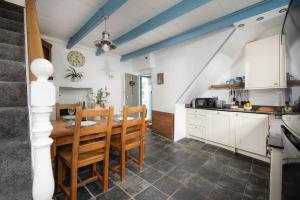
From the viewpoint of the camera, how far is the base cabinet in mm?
2309

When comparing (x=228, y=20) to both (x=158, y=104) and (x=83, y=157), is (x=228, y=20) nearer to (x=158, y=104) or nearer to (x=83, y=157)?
(x=158, y=104)

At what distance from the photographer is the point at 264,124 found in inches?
89.1

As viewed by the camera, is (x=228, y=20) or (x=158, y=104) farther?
(x=158, y=104)

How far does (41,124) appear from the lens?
2.16 feet

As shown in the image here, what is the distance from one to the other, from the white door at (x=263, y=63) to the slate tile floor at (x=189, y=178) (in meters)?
1.46

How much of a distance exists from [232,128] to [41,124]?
9.99 feet

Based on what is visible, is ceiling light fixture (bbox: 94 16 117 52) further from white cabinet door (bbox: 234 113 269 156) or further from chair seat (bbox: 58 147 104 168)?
white cabinet door (bbox: 234 113 269 156)

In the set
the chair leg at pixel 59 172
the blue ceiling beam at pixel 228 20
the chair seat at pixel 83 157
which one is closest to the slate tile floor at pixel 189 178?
the chair leg at pixel 59 172

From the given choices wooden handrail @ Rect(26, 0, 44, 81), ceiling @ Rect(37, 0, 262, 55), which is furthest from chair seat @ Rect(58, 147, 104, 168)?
ceiling @ Rect(37, 0, 262, 55)

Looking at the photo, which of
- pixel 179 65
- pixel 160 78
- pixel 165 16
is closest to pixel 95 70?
pixel 160 78

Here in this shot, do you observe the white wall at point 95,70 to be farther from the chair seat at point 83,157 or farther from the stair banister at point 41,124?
the stair banister at point 41,124

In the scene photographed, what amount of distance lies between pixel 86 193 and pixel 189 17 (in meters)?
3.08

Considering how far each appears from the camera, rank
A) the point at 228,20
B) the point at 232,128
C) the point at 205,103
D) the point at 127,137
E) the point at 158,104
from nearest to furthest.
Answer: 1. the point at 127,137
2. the point at 228,20
3. the point at 232,128
4. the point at 205,103
5. the point at 158,104

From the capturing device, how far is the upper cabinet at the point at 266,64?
2.23m
